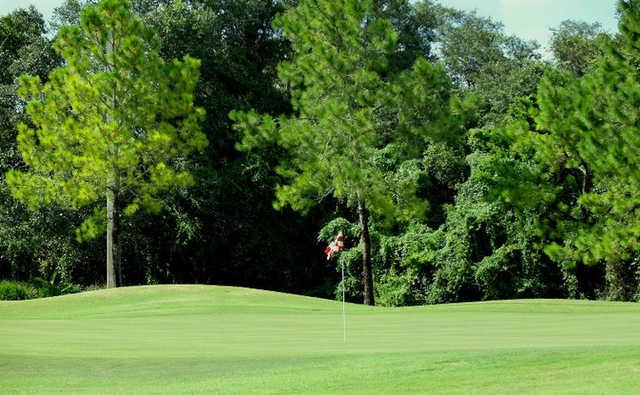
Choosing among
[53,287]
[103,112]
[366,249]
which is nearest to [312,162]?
[366,249]

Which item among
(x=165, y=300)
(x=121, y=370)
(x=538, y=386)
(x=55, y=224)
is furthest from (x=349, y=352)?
(x=55, y=224)

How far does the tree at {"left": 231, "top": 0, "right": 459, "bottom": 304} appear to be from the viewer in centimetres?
2622

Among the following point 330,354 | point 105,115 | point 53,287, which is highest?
point 105,115

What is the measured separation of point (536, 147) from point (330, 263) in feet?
37.8

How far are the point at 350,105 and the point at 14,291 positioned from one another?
1207 centimetres

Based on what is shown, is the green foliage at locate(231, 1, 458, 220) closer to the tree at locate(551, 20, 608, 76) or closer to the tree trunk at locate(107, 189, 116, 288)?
the tree trunk at locate(107, 189, 116, 288)

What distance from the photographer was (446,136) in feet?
89.4

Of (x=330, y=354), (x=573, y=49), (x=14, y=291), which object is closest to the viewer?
(x=330, y=354)

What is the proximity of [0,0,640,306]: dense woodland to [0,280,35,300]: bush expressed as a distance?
1951 mm

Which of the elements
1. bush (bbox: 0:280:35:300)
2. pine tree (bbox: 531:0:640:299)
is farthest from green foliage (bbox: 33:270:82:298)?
pine tree (bbox: 531:0:640:299)

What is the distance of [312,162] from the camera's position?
2728 centimetres

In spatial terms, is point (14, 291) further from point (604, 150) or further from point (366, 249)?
point (604, 150)

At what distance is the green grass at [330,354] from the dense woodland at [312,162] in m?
8.22

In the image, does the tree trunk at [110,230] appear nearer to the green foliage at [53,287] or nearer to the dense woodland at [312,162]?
the dense woodland at [312,162]
